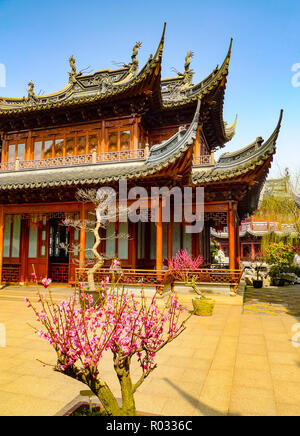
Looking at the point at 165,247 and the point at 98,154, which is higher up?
the point at 98,154

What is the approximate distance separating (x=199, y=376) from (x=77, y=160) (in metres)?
9.46

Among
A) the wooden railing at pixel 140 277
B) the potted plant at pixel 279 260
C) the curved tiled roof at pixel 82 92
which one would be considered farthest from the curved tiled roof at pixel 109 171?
the potted plant at pixel 279 260

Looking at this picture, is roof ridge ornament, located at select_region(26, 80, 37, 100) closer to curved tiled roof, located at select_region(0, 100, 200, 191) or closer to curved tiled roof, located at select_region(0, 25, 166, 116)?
curved tiled roof, located at select_region(0, 25, 166, 116)

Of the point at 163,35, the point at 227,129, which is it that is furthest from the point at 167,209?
the point at 227,129

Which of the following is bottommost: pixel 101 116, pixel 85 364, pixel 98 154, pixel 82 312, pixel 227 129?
pixel 85 364

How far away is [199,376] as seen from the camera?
13.0ft

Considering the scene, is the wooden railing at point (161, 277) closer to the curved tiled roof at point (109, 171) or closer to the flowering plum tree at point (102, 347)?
the curved tiled roof at point (109, 171)

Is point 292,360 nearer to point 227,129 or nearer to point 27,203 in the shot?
point 27,203

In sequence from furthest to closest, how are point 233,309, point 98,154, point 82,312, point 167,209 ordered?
1. point 98,154
2. point 167,209
3. point 233,309
4. point 82,312

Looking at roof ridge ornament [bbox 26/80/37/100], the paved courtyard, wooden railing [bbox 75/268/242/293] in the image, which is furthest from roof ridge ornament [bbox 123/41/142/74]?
the paved courtyard

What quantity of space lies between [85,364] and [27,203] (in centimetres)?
979

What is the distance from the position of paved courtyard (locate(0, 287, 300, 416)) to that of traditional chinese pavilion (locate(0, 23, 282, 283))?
3835 millimetres

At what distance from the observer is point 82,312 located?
7.88 feet

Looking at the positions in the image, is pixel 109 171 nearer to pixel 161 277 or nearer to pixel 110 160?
pixel 110 160
